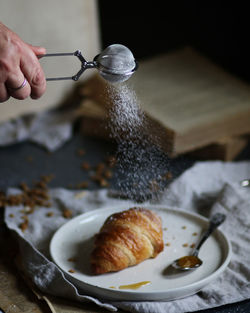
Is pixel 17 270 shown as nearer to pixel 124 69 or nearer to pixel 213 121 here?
pixel 124 69

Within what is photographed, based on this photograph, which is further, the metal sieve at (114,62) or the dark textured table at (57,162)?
the dark textured table at (57,162)

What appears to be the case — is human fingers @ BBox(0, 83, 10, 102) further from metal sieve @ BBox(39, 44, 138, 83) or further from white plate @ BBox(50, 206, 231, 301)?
white plate @ BBox(50, 206, 231, 301)

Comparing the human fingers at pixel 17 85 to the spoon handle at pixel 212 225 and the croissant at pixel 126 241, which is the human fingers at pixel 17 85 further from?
the spoon handle at pixel 212 225

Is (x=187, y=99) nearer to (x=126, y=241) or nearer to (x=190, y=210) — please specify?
(x=190, y=210)

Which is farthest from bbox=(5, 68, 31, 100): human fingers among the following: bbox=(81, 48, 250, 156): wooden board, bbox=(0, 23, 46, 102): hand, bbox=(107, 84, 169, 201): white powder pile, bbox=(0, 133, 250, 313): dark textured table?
bbox=(0, 133, 250, 313): dark textured table

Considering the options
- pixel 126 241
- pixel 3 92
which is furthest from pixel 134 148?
pixel 3 92

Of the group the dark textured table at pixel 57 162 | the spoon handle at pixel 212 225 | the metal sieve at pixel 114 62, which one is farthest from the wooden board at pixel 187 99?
the metal sieve at pixel 114 62

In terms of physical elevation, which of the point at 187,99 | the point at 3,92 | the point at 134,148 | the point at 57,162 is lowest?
the point at 57,162
